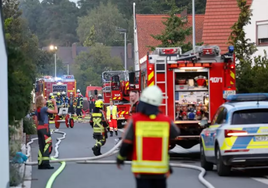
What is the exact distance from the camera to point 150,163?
737cm

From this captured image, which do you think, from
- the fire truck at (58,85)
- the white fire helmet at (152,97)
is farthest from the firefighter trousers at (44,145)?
the fire truck at (58,85)

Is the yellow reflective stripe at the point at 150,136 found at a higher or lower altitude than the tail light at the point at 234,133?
higher

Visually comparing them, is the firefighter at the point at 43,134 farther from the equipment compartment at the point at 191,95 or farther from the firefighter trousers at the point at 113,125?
the firefighter trousers at the point at 113,125

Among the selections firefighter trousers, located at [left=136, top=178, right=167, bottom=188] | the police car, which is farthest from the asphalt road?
firefighter trousers, located at [left=136, top=178, right=167, bottom=188]

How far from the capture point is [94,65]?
3428 inches

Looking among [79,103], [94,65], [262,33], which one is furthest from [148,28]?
[262,33]

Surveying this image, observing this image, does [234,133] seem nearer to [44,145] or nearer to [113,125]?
[44,145]

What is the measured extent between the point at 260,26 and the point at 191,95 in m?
15.4

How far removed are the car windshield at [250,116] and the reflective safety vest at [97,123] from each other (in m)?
6.12

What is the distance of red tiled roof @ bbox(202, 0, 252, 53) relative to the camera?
41562mm

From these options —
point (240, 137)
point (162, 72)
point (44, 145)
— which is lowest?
point (44, 145)

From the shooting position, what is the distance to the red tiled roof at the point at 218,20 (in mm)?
41562

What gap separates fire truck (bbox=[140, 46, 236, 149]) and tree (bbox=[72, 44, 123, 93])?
212 feet

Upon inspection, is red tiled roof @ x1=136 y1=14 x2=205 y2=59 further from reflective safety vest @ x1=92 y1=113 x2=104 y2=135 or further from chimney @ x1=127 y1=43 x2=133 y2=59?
reflective safety vest @ x1=92 y1=113 x2=104 y2=135
